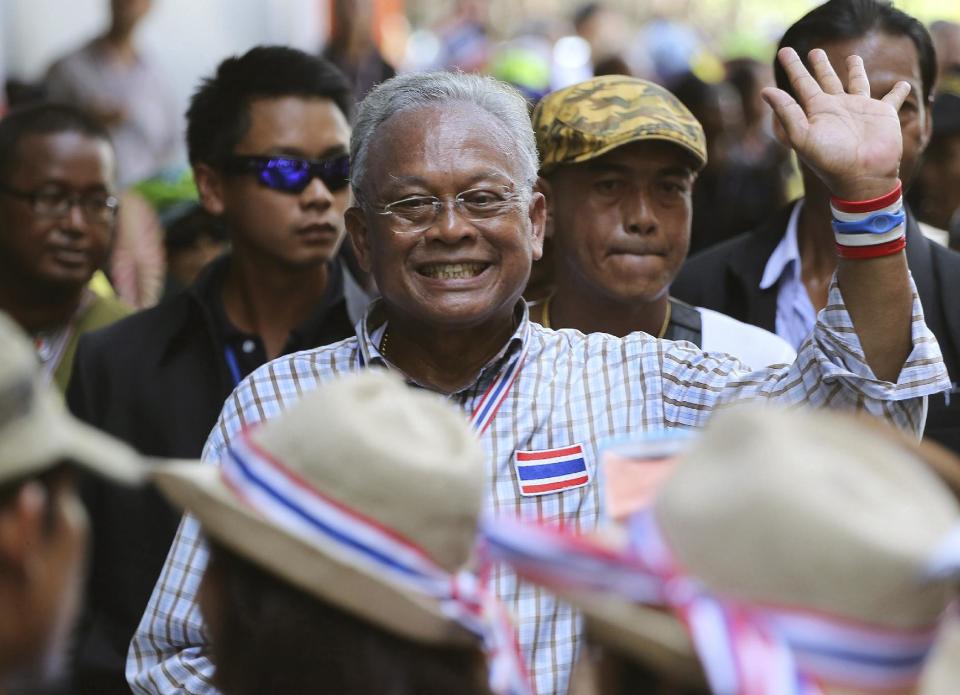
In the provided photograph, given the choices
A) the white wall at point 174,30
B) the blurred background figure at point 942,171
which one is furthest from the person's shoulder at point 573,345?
the white wall at point 174,30

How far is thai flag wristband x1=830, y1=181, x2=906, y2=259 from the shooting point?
9.25ft

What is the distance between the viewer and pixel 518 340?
125 inches

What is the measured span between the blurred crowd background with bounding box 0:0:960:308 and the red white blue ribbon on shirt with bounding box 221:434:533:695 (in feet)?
9.04

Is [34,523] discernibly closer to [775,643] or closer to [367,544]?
[367,544]

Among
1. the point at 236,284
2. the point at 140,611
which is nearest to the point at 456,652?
the point at 140,611

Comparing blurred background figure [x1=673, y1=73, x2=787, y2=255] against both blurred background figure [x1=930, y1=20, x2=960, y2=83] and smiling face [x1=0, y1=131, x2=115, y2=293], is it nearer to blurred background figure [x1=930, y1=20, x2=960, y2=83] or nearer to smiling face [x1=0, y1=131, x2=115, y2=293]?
blurred background figure [x1=930, y1=20, x2=960, y2=83]

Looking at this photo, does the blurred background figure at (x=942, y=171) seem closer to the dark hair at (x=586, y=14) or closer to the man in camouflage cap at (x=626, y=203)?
the man in camouflage cap at (x=626, y=203)

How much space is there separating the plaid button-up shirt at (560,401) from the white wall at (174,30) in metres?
Answer: 5.80

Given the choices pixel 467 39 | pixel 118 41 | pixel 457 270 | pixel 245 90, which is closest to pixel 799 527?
pixel 457 270

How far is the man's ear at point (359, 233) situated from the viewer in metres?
3.46

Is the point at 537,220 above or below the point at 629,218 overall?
above

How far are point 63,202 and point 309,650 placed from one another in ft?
10.2

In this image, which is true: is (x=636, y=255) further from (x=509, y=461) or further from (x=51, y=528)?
(x=51, y=528)

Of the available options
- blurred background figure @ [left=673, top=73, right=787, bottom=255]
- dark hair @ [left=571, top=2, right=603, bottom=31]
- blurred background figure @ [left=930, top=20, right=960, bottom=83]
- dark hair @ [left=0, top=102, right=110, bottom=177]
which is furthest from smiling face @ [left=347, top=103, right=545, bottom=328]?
dark hair @ [left=571, top=2, right=603, bottom=31]
